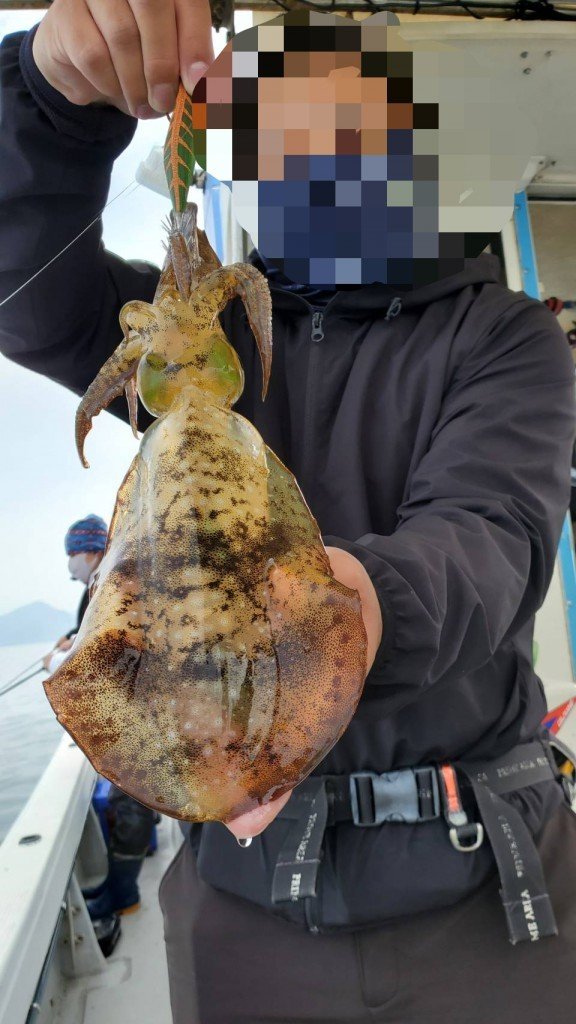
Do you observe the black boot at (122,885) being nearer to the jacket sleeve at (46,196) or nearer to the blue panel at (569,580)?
the blue panel at (569,580)

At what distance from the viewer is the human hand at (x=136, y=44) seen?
71cm

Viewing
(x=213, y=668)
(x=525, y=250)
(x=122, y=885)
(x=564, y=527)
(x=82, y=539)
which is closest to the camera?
(x=213, y=668)

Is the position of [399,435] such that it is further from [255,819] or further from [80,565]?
[80,565]

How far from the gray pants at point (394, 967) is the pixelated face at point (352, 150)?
1.26m

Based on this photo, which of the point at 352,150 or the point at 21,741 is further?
the point at 21,741

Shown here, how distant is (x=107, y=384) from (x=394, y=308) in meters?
0.99

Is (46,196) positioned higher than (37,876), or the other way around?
(46,196)

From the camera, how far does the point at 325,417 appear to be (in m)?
1.39

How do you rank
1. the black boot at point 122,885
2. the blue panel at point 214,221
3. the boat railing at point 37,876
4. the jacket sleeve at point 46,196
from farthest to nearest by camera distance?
the black boot at point 122,885, the blue panel at point 214,221, the boat railing at point 37,876, the jacket sleeve at point 46,196

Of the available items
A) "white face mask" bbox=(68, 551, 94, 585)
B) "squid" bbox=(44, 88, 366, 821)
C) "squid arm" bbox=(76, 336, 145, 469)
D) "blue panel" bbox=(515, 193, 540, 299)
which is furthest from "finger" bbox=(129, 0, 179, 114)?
"blue panel" bbox=(515, 193, 540, 299)

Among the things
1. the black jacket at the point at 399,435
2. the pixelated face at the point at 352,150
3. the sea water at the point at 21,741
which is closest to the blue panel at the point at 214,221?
the black jacket at the point at 399,435

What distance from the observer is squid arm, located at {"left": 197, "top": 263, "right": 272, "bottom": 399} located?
57cm

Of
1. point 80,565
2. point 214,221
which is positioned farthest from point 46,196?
point 214,221

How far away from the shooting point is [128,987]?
8.40 ft
